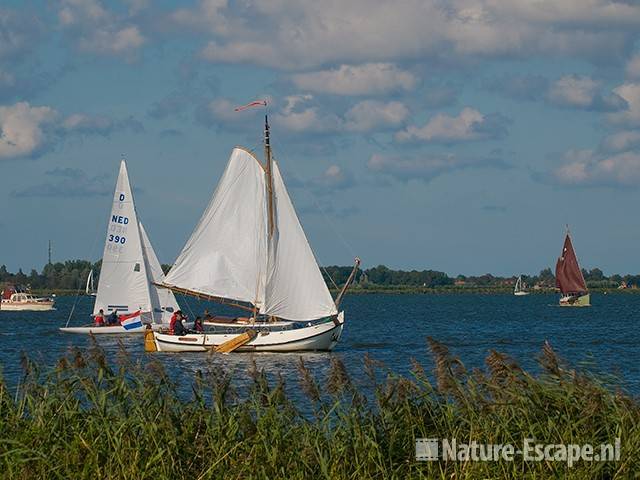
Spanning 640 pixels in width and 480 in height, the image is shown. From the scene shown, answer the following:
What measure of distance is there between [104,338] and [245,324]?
43.8 feet

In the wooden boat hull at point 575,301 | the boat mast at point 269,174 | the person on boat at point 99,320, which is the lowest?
the person on boat at point 99,320

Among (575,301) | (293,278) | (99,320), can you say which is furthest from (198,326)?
(575,301)

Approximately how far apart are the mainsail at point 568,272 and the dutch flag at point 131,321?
60692 mm

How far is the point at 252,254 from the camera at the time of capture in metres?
43.8

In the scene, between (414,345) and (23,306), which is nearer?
(414,345)

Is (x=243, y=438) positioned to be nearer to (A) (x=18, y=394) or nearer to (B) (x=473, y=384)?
(B) (x=473, y=384)

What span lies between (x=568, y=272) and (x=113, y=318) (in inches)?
2568

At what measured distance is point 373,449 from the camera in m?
10.9

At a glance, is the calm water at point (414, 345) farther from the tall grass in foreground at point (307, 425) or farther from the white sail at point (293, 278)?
the tall grass in foreground at point (307, 425)

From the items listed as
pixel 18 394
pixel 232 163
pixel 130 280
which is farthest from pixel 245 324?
pixel 18 394

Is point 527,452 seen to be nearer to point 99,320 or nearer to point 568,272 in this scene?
point 99,320

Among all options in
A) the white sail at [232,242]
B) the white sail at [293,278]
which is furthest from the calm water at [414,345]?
the white sail at [232,242]

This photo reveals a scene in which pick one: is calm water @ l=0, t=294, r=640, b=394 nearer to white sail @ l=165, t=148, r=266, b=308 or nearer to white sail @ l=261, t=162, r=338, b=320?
white sail @ l=261, t=162, r=338, b=320

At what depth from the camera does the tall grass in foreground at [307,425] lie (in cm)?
1070
